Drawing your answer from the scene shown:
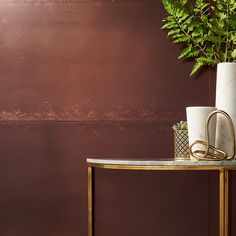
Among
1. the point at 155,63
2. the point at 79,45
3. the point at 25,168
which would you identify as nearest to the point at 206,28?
the point at 155,63

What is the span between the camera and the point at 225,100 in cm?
150

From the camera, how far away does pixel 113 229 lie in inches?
68.9

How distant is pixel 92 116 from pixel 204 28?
52 cm

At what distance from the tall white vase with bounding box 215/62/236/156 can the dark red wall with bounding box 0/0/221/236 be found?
0.77ft

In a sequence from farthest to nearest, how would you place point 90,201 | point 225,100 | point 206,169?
point 90,201, point 225,100, point 206,169

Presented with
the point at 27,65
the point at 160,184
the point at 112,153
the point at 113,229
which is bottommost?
the point at 113,229

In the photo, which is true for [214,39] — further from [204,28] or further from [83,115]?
[83,115]

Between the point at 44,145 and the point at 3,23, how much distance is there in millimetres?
481

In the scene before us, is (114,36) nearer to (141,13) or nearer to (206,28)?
(141,13)

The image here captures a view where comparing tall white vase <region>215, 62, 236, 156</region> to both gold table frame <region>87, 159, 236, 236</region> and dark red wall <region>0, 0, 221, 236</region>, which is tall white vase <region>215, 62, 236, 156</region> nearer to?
gold table frame <region>87, 159, 236, 236</region>

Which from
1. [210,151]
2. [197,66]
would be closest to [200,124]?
[210,151]

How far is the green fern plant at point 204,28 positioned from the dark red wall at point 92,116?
47 millimetres

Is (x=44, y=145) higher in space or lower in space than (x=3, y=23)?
lower

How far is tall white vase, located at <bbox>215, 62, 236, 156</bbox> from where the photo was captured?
145 cm
